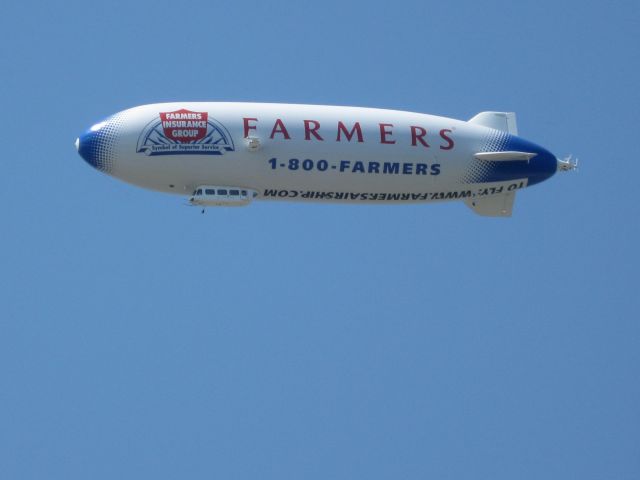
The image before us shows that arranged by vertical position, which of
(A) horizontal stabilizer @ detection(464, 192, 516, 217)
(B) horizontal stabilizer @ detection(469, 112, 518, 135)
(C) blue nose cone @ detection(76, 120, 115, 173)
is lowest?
(A) horizontal stabilizer @ detection(464, 192, 516, 217)

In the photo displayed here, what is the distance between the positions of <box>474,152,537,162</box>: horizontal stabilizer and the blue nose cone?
260 inches

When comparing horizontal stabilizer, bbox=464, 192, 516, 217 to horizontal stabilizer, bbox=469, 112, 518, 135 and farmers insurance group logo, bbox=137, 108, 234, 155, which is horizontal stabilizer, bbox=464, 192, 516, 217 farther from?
farmers insurance group logo, bbox=137, 108, 234, 155

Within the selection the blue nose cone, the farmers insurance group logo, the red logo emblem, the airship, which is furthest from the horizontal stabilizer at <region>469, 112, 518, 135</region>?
the blue nose cone

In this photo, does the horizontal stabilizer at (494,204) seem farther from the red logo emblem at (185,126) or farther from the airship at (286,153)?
the red logo emblem at (185,126)

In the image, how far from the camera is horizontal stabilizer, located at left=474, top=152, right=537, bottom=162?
2500 centimetres

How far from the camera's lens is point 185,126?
77.8 ft

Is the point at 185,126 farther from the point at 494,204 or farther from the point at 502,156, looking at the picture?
the point at 494,204

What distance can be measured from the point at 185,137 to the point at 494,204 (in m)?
6.26

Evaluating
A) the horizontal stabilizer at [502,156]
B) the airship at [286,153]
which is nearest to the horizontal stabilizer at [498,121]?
the horizontal stabilizer at [502,156]

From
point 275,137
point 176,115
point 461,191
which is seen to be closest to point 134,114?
point 176,115

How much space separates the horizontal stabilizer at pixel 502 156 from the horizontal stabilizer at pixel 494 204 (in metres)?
0.90

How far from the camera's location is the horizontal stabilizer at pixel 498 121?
86.4 ft

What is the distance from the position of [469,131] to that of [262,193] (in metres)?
4.11

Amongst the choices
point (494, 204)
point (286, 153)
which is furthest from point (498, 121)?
point (286, 153)
